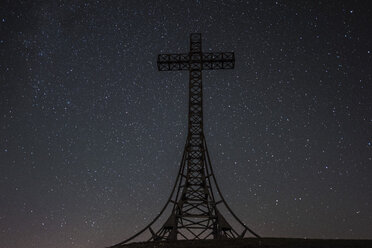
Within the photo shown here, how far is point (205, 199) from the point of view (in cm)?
1416

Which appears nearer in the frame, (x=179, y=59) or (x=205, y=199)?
(x=205, y=199)

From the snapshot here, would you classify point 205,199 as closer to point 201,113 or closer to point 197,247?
point 201,113

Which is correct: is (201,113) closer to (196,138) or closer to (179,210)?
(196,138)

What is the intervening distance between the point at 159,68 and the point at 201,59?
235cm

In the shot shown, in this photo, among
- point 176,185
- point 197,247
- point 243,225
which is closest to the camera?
point 197,247

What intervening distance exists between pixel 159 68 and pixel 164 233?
875 centimetres

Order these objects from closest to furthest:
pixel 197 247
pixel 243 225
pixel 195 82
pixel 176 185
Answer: pixel 197 247
pixel 243 225
pixel 176 185
pixel 195 82

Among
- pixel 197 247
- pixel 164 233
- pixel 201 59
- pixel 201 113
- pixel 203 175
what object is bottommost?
pixel 164 233

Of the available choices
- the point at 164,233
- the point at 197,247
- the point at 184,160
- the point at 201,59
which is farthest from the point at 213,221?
the point at 201,59

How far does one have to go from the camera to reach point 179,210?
44.9 feet

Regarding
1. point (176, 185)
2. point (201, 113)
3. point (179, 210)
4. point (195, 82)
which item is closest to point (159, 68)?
point (195, 82)

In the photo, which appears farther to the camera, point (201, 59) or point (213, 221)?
point (201, 59)

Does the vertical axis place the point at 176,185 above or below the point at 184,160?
below

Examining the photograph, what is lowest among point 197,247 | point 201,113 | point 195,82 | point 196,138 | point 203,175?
point 197,247
